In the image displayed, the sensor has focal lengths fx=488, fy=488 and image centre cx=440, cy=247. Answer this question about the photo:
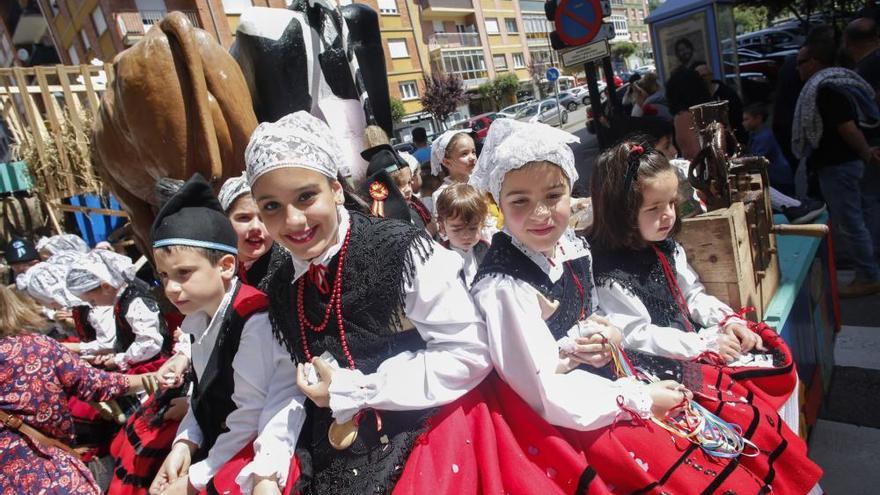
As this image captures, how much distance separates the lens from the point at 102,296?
3.05m

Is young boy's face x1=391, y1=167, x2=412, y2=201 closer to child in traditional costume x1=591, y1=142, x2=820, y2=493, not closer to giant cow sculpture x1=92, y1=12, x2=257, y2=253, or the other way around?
giant cow sculpture x1=92, y1=12, x2=257, y2=253

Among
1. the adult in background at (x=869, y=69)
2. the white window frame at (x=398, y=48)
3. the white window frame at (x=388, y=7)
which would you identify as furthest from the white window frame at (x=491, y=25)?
the adult in background at (x=869, y=69)

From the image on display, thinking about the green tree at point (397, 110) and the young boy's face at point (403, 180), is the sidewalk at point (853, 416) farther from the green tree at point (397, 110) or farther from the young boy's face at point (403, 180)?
the green tree at point (397, 110)

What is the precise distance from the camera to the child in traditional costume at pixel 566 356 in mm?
1275

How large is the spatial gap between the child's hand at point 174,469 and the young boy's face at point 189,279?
18.5 inches

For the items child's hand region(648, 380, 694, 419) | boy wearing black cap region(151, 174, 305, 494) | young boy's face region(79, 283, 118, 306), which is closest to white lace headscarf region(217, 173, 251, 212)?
boy wearing black cap region(151, 174, 305, 494)

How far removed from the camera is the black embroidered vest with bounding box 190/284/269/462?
1645 millimetres

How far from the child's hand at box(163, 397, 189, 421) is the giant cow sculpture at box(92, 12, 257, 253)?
0.97 metres

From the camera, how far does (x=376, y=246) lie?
58.4 inches

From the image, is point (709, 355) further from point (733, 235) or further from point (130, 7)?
point (130, 7)

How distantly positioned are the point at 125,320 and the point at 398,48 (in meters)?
30.8

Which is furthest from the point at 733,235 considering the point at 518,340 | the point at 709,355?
the point at 518,340

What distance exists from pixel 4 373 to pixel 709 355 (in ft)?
9.26

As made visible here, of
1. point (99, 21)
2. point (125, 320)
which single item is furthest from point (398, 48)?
point (125, 320)
